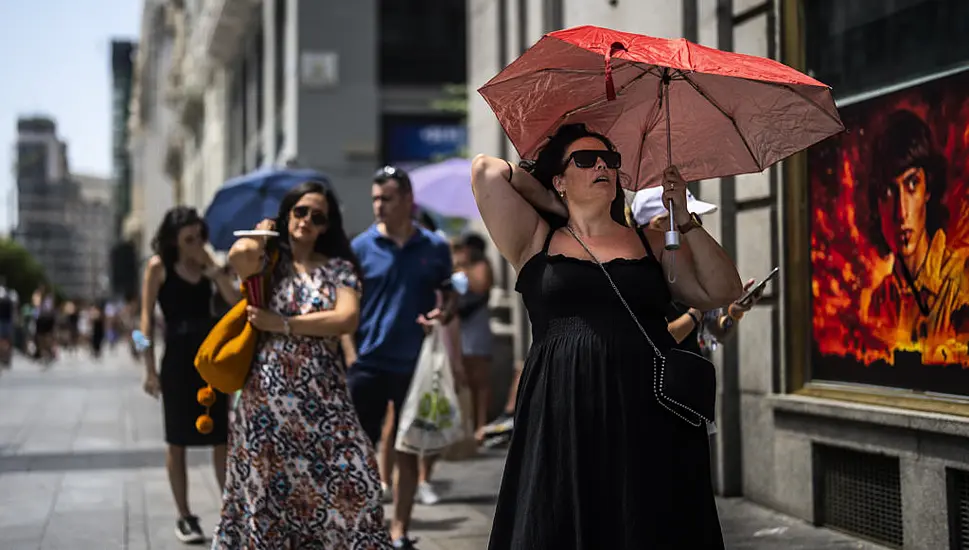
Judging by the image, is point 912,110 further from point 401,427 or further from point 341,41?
point 341,41

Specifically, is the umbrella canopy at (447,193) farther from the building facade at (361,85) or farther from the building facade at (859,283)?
the building facade at (361,85)

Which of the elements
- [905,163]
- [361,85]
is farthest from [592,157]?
[361,85]

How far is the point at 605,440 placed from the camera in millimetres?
3598

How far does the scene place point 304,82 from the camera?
22.2 meters

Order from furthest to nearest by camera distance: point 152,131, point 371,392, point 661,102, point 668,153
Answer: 1. point 152,131
2. point 371,392
3. point 661,102
4. point 668,153

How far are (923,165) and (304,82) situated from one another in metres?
17.3

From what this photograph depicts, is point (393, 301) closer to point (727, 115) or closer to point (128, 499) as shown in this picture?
point (128, 499)

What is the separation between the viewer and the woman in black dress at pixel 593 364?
3.59 meters

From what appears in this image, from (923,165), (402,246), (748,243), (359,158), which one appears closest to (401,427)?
(402,246)

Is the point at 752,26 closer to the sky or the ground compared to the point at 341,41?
closer to the ground

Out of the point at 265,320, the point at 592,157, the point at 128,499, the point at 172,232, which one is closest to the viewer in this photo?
the point at 592,157

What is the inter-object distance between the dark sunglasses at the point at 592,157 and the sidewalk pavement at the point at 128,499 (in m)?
3.18

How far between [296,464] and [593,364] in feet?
6.60

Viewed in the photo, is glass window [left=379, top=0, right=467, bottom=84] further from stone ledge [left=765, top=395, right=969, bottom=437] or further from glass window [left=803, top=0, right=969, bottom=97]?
stone ledge [left=765, top=395, right=969, bottom=437]
